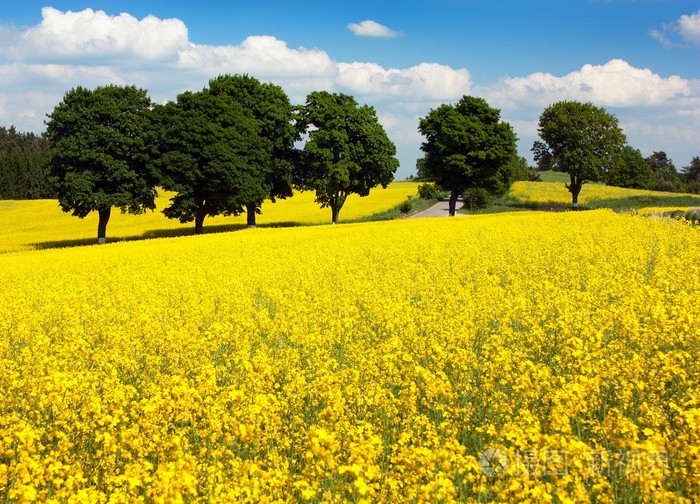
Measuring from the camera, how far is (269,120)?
48906mm

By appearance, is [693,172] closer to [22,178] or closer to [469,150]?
[469,150]

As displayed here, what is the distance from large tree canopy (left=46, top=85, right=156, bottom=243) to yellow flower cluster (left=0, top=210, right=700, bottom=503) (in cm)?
2330

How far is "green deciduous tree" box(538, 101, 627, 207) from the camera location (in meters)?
67.0

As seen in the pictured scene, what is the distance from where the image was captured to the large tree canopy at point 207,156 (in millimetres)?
43531

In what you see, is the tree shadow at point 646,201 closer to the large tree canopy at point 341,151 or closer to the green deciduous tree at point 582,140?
the green deciduous tree at point 582,140

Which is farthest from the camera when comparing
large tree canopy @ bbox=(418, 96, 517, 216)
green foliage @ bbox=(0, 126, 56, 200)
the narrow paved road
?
green foliage @ bbox=(0, 126, 56, 200)

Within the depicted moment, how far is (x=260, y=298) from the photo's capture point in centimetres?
1407

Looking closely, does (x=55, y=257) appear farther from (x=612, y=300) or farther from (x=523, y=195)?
(x=523, y=195)

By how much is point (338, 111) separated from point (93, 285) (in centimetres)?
3648

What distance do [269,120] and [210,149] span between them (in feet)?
22.7

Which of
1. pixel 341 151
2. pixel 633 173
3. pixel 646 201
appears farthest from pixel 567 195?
pixel 633 173

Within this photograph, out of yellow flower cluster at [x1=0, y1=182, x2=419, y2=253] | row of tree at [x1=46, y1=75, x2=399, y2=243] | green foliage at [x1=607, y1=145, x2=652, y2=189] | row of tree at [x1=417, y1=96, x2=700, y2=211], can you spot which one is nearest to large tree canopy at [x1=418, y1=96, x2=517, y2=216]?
row of tree at [x1=417, y1=96, x2=700, y2=211]

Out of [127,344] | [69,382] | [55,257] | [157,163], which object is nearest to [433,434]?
[69,382]

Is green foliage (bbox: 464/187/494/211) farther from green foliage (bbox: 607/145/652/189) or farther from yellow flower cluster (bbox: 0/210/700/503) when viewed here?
green foliage (bbox: 607/145/652/189)
